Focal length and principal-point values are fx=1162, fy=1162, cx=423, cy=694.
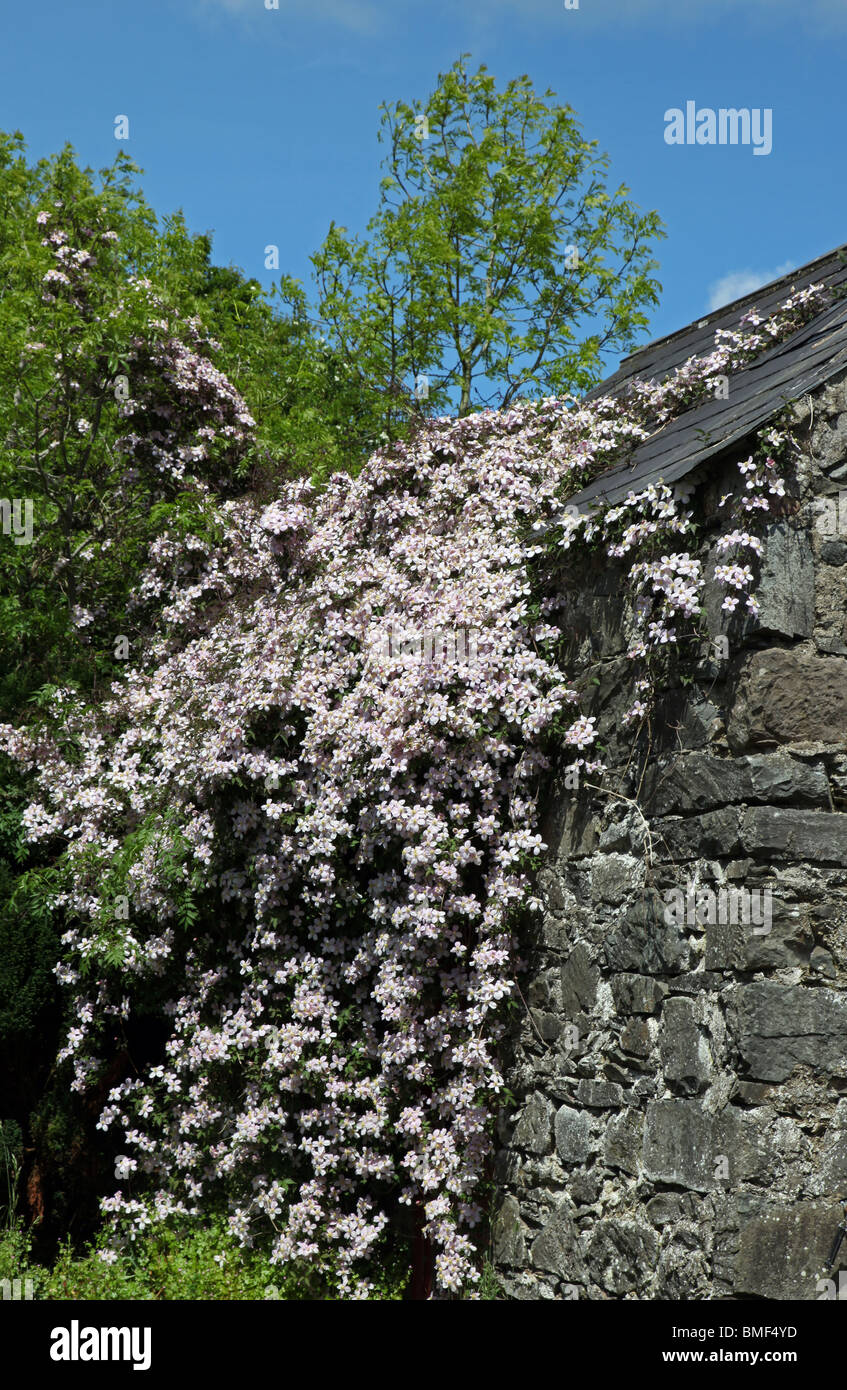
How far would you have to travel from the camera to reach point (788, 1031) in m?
3.84

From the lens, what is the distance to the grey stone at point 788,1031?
383cm

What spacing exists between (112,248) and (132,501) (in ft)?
5.84

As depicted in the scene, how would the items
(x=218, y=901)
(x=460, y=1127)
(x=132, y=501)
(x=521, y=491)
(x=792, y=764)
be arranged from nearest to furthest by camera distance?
1. (x=792, y=764)
2. (x=460, y=1127)
3. (x=521, y=491)
4. (x=218, y=901)
5. (x=132, y=501)

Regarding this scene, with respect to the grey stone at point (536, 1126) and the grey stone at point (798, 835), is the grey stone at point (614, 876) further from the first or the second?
the grey stone at point (536, 1126)

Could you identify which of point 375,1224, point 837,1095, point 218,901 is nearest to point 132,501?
point 218,901

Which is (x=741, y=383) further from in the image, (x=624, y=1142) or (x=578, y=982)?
(x=624, y=1142)

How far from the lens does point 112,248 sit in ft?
26.8

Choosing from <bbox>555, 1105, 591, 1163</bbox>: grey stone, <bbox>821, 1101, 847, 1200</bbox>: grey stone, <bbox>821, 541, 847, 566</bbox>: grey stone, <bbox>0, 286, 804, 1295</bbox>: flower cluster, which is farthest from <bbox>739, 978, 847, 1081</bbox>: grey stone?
<bbox>821, 541, 847, 566</bbox>: grey stone

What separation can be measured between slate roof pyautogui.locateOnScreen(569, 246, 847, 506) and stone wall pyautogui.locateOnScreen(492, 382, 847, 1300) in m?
0.13

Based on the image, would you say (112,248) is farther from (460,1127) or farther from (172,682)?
(460,1127)

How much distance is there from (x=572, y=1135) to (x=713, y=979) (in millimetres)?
1025

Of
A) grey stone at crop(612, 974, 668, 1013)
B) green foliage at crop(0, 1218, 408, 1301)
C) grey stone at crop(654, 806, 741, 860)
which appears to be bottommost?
green foliage at crop(0, 1218, 408, 1301)

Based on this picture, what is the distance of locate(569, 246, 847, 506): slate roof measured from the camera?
4.26 m

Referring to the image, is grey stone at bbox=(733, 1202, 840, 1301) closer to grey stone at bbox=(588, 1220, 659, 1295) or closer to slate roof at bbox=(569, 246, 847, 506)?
grey stone at bbox=(588, 1220, 659, 1295)
